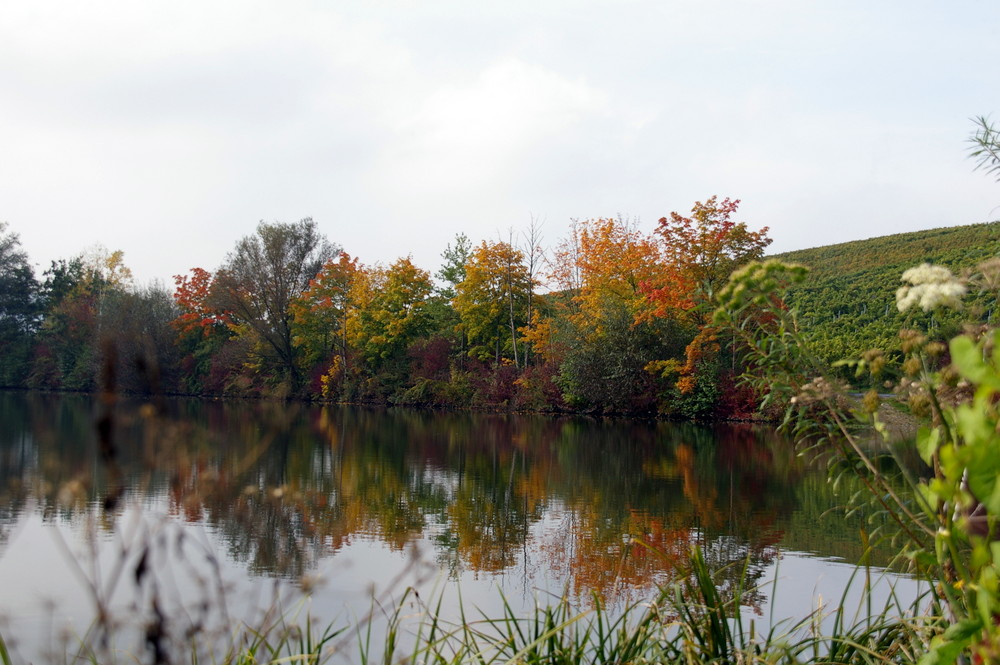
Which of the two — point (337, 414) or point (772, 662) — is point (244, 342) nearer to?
point (337, 414)

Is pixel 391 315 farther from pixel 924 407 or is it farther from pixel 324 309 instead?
pixel 924 407

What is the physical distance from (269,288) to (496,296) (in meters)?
11.6

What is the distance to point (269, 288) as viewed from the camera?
3916 centimetres

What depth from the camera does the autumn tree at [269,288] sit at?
128 feet

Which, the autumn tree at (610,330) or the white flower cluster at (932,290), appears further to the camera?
the autumn tree at (610,330)

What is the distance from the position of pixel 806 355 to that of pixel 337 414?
28.3 m

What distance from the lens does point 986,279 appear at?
220 centimetres

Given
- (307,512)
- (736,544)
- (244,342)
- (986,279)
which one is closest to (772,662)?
(986,279)

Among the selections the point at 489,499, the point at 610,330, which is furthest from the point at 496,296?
the point at 489,499

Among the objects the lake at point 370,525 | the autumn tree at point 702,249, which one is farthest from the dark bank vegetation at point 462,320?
the lake at point 370,525

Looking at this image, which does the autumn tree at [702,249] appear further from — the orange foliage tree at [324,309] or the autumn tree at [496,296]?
the orange foliage tree at [324,309]

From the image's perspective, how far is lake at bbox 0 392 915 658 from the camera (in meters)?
2.15

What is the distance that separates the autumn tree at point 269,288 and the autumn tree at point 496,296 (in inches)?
377

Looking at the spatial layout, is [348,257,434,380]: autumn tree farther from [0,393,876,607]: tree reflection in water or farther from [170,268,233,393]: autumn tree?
[0,393,876,607]: tree reflection in water
